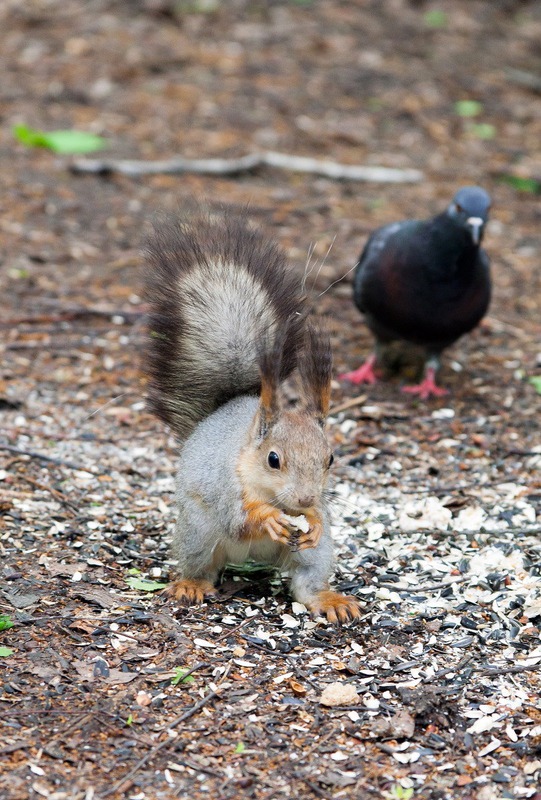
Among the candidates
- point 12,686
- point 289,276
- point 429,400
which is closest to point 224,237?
point 289,276

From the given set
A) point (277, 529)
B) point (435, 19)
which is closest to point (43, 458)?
point (277, 529)

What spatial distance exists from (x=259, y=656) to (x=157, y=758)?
72 centimetres

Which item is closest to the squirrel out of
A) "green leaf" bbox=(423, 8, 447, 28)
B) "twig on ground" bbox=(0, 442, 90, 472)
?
"twig on ground" bbox=(0, 442, 90, 472)

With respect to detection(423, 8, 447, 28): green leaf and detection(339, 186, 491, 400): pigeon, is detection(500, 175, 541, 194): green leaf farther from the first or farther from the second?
detection(423, 8, 447, 28): green leaf

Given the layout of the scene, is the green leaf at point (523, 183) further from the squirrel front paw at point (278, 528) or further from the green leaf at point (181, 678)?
the green leaf at point (181, 678)

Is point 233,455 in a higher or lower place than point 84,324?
higher

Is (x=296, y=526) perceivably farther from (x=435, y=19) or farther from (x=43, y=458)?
(x=435, y=19)

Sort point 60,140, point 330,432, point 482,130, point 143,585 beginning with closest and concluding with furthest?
point 143,585 → point 330,432 → point 60,140 → point 482,130

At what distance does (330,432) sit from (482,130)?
5880 mm

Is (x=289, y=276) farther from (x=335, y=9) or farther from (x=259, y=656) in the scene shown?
(x=335, y=9)

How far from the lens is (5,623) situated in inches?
157

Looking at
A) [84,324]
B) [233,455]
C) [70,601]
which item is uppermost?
[233,455]

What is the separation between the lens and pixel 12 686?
3.67m

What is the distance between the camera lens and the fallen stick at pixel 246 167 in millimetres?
9453
